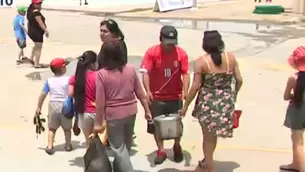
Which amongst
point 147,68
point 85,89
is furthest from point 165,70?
point 85,89

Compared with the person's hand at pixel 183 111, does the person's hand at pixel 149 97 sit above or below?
above

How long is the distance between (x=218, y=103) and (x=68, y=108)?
1.73 m

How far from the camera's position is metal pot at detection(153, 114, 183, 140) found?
241 inches

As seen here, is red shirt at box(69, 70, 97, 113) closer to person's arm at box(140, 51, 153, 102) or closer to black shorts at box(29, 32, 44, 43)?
person's arm at box(140, 51, 153, 102)

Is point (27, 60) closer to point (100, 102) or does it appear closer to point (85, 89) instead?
point (85, 89)

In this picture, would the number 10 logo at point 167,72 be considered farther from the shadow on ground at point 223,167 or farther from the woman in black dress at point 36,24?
the woman in black dress at point 36,24

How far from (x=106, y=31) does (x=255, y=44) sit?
11381 millimetres

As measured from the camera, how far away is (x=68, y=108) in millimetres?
6508

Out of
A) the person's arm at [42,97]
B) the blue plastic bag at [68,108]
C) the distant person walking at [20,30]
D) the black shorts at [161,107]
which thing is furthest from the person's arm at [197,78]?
the distant person walking at [20,30]

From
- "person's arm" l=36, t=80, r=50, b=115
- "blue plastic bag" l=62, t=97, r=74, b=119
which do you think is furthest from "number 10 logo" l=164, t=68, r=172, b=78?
Answer: "person's arm" l=36, t=80, r=50, b=115

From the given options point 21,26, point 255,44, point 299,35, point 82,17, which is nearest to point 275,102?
point 21,26

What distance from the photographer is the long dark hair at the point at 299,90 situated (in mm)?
5812

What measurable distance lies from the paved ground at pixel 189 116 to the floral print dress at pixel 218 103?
942mm

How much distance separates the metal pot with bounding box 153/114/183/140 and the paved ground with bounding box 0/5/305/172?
0.57 metres
